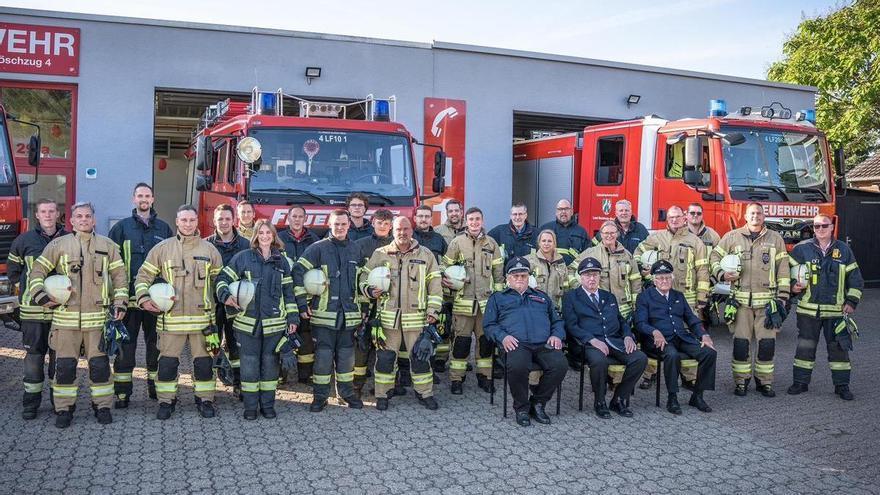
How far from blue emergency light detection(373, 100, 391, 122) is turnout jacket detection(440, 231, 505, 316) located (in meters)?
2.15

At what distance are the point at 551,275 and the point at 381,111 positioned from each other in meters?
3.04

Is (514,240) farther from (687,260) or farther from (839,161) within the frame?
(839,161)

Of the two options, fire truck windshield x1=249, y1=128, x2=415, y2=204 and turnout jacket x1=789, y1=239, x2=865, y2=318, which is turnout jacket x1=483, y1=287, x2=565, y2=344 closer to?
fire truck windshield x1=249, y1=128, x2=415, y2=204

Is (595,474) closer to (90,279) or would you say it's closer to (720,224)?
(90,279)

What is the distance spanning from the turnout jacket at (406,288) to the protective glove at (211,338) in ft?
4.17

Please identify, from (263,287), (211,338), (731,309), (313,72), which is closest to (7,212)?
(211,338)

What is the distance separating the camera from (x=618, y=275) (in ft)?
24.1

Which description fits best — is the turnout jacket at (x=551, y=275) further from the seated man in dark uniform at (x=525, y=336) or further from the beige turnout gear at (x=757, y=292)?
the beige turnout gear at (x=757, y=292)

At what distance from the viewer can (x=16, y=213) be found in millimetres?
7469

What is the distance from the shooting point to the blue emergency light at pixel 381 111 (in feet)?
29.5

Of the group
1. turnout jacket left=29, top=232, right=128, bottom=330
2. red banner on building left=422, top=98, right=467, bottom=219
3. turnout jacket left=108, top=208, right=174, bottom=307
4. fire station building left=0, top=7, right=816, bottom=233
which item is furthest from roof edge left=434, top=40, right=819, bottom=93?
turnout jacket left=29, top=232, right=128, bottom=330

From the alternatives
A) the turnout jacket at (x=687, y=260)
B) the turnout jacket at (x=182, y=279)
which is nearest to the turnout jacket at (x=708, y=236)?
the turnout jacket at (x=687, y=260)

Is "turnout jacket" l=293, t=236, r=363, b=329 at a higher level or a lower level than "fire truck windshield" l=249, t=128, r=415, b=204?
lower

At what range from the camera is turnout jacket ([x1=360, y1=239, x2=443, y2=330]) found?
6.75m
